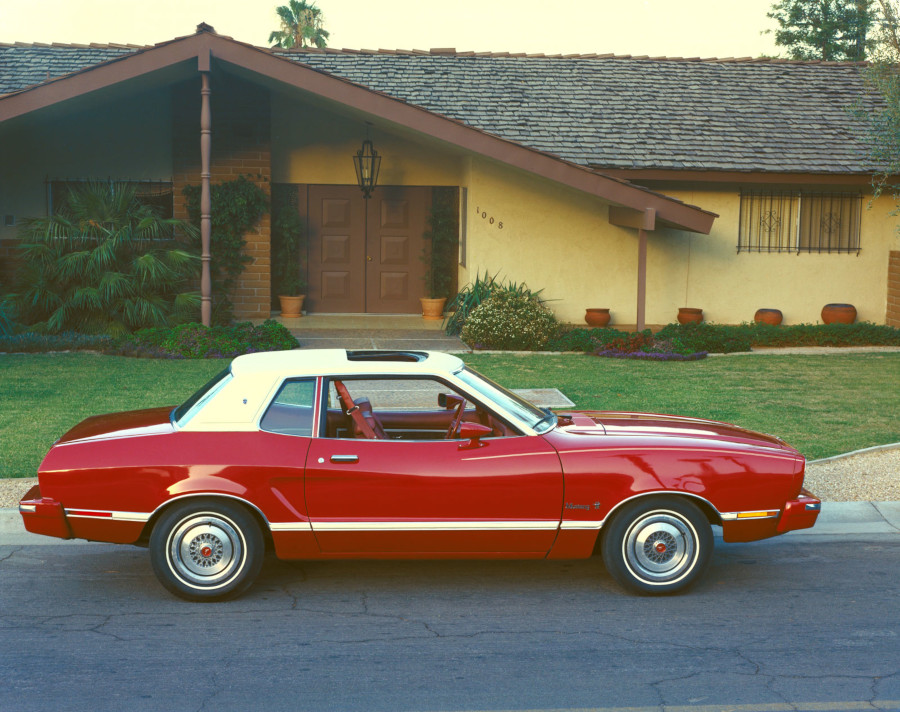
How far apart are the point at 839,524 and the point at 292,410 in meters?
4.25

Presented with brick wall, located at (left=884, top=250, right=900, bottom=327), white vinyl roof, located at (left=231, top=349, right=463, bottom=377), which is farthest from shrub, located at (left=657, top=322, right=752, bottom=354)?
white vinyl roof, located at (left=231, top=349, right=463, bottom=377)

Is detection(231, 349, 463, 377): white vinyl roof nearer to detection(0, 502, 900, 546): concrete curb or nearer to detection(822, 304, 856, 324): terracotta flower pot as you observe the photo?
detection(0, 502, 900, 546): concrete curb

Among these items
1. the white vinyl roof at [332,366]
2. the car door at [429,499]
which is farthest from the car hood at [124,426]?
the car door at [429,499]

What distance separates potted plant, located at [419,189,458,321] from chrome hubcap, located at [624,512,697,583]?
46.3ft

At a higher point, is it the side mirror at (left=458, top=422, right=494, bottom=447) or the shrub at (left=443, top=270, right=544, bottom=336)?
the shrub at (left=443, top=270, right=544, bottom=336)

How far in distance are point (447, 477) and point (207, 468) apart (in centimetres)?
136

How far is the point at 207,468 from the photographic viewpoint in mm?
6074

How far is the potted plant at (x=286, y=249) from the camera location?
19.9 m

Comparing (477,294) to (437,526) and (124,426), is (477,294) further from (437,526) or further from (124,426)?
(437,526)

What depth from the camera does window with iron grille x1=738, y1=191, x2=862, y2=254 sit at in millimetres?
18938

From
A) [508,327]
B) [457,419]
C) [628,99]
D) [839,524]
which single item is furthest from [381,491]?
[628,99]

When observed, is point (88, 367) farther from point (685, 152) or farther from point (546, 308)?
point (685, 152)

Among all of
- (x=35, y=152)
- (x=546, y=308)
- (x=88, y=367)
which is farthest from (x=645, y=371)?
(x=35, y=152)

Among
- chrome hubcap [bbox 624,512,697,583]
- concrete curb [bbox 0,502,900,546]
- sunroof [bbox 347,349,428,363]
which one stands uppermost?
sunroof [bbox 347,349,428,363]
